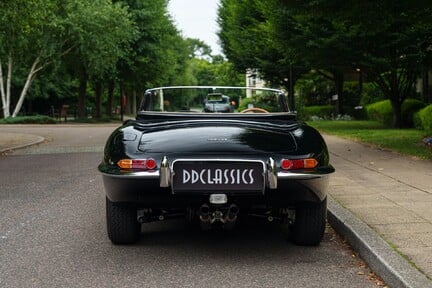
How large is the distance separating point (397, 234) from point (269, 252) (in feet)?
3.77

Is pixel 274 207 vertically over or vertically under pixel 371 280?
over

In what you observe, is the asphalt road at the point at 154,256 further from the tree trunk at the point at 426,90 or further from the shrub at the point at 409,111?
the tree trunk at the point at 426,90

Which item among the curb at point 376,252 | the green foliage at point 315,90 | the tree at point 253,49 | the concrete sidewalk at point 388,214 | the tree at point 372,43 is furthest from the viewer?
the green foliage at point 315,90

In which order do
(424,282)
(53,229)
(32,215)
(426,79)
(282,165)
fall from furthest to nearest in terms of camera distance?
(426,79) < (32,215) < (53,229) < (282,165) < (424,282)

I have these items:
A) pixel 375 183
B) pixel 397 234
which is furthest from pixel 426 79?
pixel 397 234

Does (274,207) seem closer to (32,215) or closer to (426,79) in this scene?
(32,215)

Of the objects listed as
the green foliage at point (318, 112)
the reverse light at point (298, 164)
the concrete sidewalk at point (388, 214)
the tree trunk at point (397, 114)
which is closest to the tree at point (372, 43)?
the tree trunk at point (397, 114)

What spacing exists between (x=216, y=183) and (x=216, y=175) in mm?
62

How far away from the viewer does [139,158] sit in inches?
183

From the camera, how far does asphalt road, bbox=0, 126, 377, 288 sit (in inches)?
169

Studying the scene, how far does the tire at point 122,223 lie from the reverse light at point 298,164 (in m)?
1.38

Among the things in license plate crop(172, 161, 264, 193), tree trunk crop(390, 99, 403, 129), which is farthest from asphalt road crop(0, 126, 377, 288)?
tree trunk crop(390, 99, 403, 129)

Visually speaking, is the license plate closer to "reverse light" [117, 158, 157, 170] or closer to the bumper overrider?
the bumper overrider

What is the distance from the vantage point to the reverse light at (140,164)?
181 inches
